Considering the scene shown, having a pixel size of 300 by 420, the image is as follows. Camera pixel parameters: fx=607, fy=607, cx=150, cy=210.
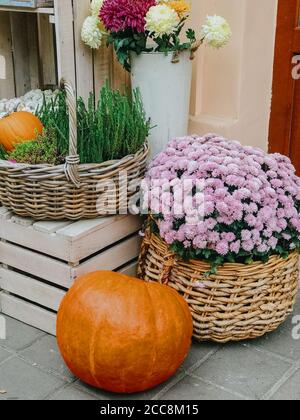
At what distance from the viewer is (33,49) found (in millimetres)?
3738

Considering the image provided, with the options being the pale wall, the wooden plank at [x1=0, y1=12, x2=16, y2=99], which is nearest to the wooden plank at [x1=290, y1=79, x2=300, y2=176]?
the pale wall

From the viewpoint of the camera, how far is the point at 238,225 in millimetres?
2453

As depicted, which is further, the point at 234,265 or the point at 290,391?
the point at 234,265

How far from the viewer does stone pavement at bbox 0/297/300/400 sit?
2324mm

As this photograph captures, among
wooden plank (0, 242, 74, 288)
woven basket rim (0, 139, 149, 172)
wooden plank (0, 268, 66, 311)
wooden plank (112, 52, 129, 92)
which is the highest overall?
wooden plank (112, 52, 129, 92)

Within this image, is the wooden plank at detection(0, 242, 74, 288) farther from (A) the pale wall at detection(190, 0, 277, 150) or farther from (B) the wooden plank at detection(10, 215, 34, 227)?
(A) the pale wall at detection(190, 0, 277, 150)

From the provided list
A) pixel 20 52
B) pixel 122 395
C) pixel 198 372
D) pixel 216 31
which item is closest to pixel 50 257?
pixel 122 395

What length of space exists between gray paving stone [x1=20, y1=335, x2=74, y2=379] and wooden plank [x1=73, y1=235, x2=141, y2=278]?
350 mm

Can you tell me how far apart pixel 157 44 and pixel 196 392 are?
1.63 m

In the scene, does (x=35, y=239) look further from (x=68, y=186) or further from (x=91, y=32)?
(x=91, y=32)

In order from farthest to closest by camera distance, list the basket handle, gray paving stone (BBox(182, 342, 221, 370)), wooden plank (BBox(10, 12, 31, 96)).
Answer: wooden plank (BBox(10, 12, 31, 96))
gray paving stone (BBox(182, 342, 221, 370))
the basket handle

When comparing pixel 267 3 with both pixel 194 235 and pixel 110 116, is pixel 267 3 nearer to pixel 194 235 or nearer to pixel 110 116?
pixel 110 116

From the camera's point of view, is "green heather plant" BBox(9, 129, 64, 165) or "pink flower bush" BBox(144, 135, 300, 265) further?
"green heather plant" BBox(9, 129, 64, 165)

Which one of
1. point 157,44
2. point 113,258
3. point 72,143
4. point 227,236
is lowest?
point 113,258
